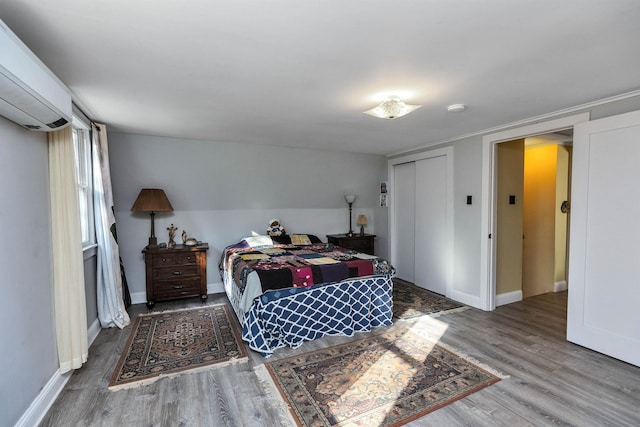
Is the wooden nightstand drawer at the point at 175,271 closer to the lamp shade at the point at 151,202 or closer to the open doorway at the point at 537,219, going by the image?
the lamp shade at the point at 151,202

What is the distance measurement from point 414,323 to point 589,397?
1458 millimetres

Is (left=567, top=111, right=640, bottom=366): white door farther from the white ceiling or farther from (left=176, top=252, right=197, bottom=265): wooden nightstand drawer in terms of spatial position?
(left=176, top=252, right=197, bottom=265): wooden nightstand drawer

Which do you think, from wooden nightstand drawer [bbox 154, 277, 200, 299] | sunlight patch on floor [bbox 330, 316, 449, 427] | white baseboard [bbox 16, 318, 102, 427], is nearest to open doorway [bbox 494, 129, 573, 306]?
sunlight patch on floor [bbox 330, 316, 449, 427]

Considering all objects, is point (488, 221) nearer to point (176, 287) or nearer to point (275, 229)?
point (275, 229)

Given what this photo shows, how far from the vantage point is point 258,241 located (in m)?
4.21

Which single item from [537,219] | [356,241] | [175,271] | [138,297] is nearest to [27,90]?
[175,271]

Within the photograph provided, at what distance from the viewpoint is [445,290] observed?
421 centimetres

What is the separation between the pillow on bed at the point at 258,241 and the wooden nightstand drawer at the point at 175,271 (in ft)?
2.43

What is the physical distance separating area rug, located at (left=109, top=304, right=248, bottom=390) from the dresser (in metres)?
0.32

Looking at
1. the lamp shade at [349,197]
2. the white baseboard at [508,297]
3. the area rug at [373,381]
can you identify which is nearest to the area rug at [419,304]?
the white baseboard at [508,297]

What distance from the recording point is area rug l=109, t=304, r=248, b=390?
2.32 m

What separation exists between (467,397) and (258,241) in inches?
117

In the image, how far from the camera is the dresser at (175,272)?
3.70 meters

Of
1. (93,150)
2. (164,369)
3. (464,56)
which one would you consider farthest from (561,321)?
(93,150)
